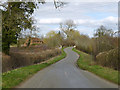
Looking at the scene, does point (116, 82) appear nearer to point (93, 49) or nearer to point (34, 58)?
point (93, 49)

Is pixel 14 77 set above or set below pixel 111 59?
below

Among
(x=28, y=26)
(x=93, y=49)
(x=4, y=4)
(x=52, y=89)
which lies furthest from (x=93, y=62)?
(x=52, y=89)

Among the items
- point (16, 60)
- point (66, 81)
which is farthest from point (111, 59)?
point (16, 60)

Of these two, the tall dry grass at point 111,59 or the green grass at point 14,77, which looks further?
the tall dry grass at point 111,59

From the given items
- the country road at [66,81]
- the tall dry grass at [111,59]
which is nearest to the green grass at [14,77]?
the country road at [66,81]

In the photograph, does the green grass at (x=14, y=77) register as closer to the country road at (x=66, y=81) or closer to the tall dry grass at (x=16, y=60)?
the country road at (x=66, y=81)

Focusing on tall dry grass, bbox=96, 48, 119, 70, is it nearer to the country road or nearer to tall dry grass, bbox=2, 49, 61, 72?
the country road

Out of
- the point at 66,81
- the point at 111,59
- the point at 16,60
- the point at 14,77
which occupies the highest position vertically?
the point at 111,59

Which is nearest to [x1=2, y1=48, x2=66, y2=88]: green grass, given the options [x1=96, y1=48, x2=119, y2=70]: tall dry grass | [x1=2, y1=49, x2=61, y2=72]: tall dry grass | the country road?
the country road

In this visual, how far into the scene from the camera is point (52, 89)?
Answer: 370 inches

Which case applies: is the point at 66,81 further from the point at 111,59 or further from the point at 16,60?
the point at 16,60

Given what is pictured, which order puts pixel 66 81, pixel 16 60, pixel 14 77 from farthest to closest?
1. pixel 16 60
2. pixel 14 77
3. pixel 66 81

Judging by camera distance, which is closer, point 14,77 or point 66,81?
point 66,81

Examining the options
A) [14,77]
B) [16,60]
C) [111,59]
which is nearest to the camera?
[14,77]
